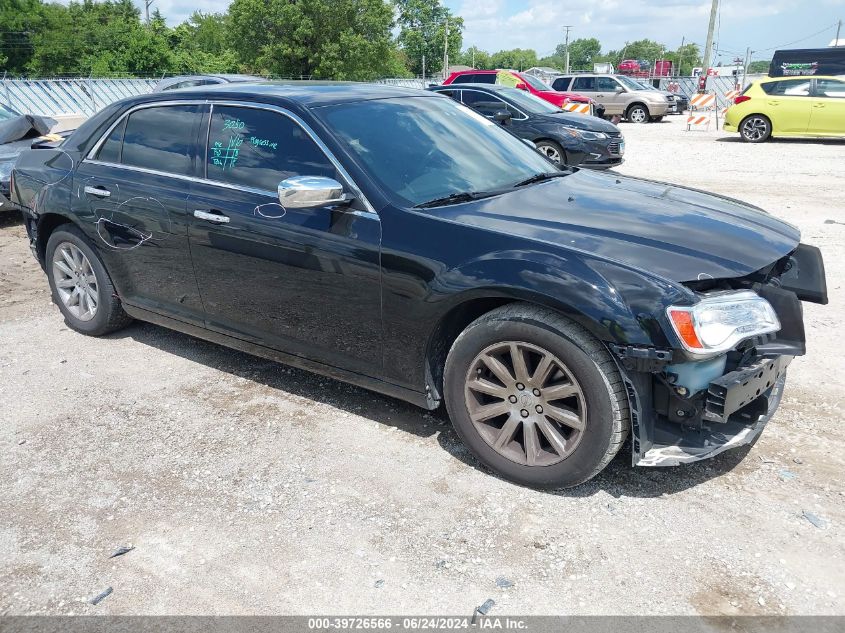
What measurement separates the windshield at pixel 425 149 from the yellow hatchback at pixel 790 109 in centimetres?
1509

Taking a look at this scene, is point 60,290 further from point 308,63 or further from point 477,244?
point 308,63

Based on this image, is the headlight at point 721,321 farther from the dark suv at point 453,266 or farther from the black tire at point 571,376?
the black tire at point 571,376

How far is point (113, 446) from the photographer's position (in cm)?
378

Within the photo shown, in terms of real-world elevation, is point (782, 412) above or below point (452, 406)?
below

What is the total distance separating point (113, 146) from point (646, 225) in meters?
3.43

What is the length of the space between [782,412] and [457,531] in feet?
6.91

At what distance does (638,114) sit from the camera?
2458 cm

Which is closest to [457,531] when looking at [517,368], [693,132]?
[517,368]

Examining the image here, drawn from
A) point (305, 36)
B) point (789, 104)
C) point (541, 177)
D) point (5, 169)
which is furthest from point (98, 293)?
point (305, 36)

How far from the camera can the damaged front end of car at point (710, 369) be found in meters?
2.78

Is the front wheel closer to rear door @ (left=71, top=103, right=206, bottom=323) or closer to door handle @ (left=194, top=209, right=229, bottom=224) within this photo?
rear door @ (left=71, top=103, right=206, bottom=323)

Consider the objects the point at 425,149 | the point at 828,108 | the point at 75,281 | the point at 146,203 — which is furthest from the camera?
the point at 828,108

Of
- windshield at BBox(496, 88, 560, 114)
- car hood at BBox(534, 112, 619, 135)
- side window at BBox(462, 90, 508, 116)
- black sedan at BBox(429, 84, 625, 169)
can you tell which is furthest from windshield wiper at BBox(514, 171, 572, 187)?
side window at BBox(462, 90, 508, 116)

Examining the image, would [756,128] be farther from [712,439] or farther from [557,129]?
[712,439]
